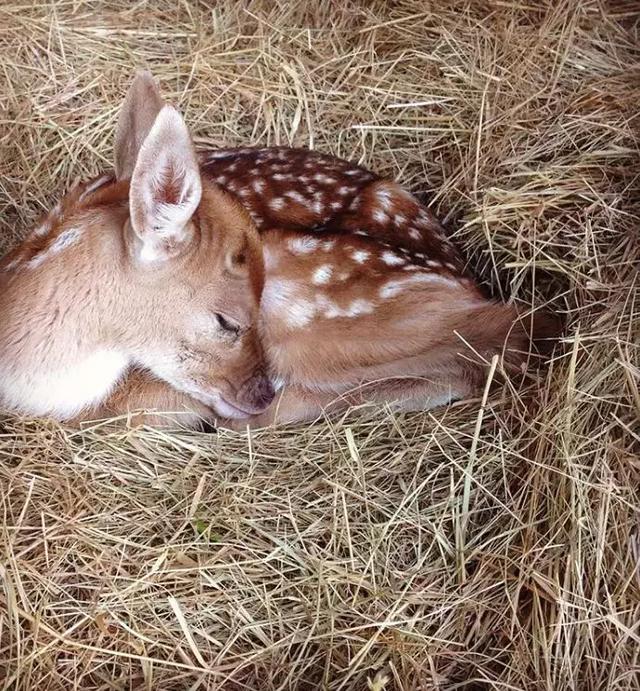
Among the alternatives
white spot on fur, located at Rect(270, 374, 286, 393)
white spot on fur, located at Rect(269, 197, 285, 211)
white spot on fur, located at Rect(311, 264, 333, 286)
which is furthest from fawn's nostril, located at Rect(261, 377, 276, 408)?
white spot on fur, located at Rect(269, 197, 285, 211)

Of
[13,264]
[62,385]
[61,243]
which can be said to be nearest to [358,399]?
[62,385]

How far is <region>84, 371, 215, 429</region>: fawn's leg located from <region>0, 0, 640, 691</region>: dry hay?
0.43 ft

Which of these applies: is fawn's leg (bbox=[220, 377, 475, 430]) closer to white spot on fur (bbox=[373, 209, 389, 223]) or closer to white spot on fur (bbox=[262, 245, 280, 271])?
white spot on fur (bbox=[262, 245, 280, 271])

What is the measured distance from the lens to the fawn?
257cm

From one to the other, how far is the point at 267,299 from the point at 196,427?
51 cm

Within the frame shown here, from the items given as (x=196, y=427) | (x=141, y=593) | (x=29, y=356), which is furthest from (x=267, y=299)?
(x=141, y=593)

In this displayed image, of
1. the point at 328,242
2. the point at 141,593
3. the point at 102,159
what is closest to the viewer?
the point at 141,593

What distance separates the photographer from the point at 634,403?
7.55 feet

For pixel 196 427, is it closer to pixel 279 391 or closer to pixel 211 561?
pixel 279 391

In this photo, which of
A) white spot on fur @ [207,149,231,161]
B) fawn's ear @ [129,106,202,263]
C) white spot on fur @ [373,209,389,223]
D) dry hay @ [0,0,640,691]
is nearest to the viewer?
dry hay @ [0,0,640,691]

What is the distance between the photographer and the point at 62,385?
8.76 ft

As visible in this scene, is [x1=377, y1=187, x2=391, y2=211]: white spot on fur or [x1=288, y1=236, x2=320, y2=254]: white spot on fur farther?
[x1=377, y1=187, x2=391, y2=211]: white spot on fur

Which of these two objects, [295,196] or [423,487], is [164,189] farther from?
[423,487]

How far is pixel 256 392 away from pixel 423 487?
64 cm
